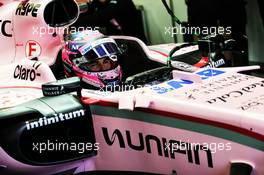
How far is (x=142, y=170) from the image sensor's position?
1903 millimetres

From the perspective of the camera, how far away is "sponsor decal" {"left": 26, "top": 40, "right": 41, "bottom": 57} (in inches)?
112

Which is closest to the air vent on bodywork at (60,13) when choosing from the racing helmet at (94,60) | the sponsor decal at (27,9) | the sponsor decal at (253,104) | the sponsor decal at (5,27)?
the sponsor decal at (27,9)

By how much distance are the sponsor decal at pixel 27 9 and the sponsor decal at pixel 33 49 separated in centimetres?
16

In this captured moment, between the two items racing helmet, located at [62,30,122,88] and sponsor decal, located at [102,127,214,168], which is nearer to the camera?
sponsor decal, located at [102,127,214,168]

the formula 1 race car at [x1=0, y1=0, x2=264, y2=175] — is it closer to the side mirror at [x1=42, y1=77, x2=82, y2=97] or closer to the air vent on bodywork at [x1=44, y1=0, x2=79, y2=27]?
the side mirror at [x1=42, y1=77, x2=82, y2=97]

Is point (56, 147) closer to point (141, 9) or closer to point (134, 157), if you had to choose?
point (134, 157)

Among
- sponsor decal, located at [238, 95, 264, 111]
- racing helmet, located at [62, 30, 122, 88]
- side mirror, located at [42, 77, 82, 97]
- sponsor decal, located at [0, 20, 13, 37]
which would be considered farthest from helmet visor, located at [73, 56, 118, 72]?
sponsor decal, located at [238, 95, 264, 111]

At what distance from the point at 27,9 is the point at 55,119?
1.16 metres

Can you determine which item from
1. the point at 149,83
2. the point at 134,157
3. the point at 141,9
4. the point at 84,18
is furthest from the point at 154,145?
the point at 141,9

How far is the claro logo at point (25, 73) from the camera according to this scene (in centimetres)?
241

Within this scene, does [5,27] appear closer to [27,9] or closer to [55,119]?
[27,9]

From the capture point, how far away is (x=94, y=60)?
2.45 metres

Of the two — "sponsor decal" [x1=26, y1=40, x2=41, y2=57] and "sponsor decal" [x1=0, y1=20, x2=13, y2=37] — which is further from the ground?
"sponsor decal" [x1=0, y1=20, x2=13, y2=37]

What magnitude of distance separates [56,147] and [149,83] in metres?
0.58
